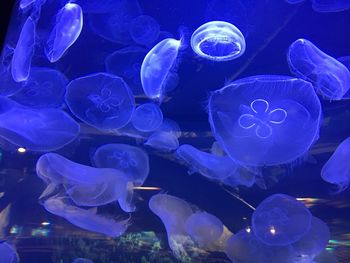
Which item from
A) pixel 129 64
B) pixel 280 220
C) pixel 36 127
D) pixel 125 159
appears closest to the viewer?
pixel 280 220

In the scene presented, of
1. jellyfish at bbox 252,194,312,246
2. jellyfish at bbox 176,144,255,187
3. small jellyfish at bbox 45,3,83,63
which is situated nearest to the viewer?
jellyfish at bbox 252,194,312,246

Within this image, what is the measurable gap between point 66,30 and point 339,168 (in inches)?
103

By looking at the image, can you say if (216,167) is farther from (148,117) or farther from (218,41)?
(218,41)

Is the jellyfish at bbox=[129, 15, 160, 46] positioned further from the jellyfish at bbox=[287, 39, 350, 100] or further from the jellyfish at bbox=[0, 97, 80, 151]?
the jellyfish at bbox=[287, 39, 350, 100]

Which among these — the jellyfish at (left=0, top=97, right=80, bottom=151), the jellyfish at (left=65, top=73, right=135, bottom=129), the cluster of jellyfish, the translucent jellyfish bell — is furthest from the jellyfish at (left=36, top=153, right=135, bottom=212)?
the translucent jellyfish bell

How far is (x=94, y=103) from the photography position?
3.40 metres

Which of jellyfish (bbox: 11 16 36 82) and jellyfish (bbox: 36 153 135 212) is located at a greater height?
jellyfish (bbox: 11 16 36 82)

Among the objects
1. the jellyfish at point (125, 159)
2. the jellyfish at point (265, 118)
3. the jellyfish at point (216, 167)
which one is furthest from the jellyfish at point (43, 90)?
the jellyfish at point (265, 118)

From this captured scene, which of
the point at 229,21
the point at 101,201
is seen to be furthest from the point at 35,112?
the point at 229,21

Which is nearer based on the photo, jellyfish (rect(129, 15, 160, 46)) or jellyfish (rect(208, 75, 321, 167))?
jellyfish (rect(208, 75, 321, 167))

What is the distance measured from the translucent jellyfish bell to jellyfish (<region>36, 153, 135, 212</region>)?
131 centimetres

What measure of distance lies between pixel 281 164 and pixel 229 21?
1261 mm

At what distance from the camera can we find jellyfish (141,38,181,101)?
3098 mm

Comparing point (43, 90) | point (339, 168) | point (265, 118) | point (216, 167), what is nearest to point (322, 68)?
point (265, 118)
